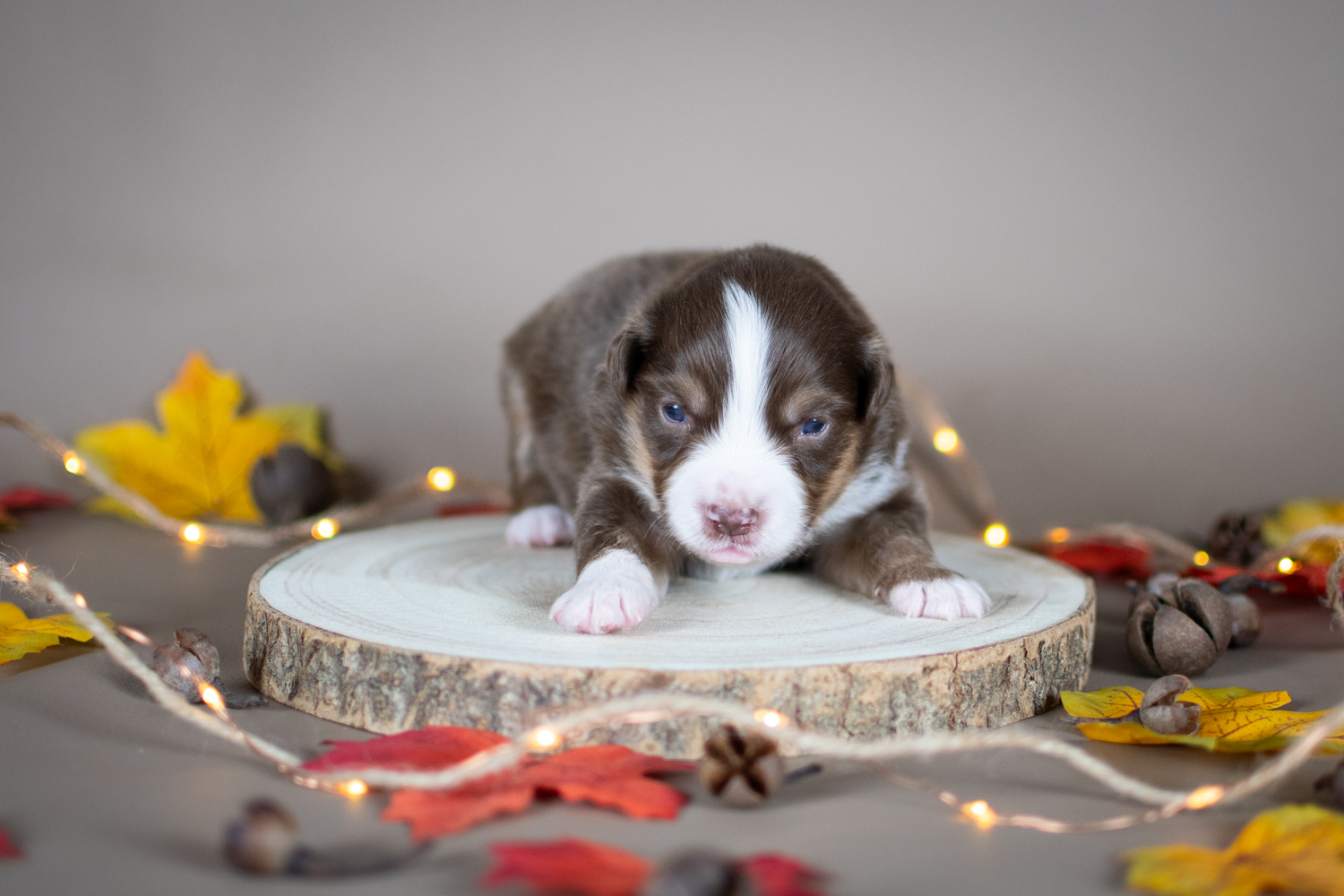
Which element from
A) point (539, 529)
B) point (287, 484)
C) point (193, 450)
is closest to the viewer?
point (539, 529)

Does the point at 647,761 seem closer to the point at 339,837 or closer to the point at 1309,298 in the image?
the point at 339,837

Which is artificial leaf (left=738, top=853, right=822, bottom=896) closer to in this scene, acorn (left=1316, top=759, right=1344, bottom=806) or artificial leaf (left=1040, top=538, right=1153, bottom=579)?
acorn (left=1316, top=759, right=1344, bottom=806)

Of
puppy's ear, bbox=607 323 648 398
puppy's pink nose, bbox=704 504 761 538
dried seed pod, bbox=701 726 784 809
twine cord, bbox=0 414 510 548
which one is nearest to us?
dried seed pod, bbox=701 726 784 809

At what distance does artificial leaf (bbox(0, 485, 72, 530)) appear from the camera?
4469mm

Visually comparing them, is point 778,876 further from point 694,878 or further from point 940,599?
point 940,599

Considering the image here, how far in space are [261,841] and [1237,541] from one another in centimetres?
332

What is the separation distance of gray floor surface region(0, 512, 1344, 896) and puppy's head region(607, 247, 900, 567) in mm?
549

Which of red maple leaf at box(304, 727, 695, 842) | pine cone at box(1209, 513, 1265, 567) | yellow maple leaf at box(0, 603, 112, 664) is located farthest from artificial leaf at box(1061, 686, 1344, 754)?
yellow maple leaf at box(0, 603, 112, 664)

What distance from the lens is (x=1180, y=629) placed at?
2688 millimetres

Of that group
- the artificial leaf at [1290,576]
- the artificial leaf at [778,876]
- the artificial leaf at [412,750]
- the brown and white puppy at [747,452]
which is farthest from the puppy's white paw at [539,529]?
the artificial leaf at [1290,576]

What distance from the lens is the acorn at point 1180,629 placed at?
269 cm

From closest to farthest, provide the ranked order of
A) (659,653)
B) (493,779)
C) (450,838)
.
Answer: (450,838) < (493,779) < (659,653)

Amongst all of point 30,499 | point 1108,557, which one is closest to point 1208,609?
point 1108,557

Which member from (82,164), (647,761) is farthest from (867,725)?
(82,164)
